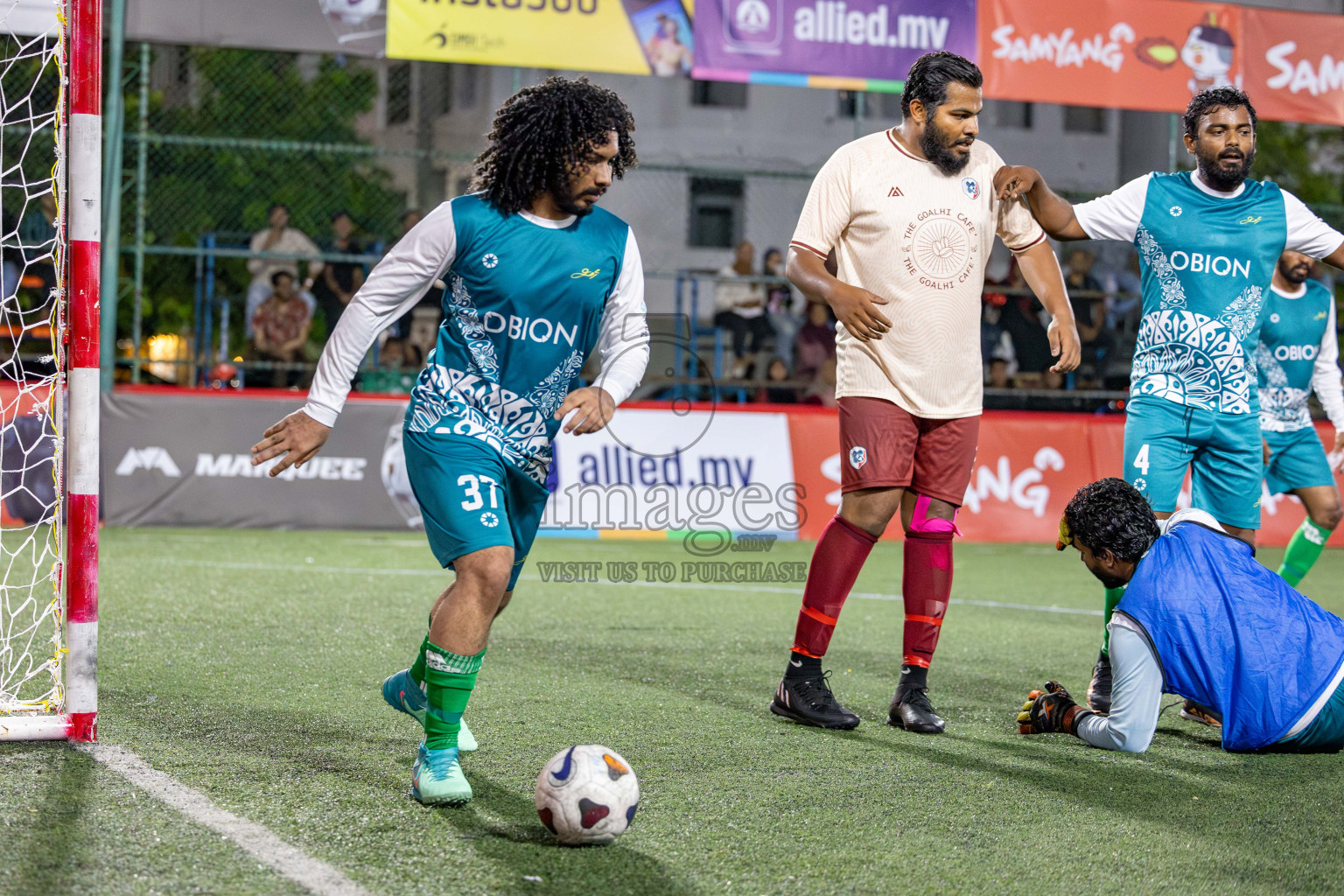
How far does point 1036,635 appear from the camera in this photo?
22.8ft

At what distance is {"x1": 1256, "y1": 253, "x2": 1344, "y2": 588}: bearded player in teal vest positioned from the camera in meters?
7.31

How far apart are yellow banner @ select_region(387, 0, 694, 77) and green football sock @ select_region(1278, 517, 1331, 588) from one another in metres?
7.05

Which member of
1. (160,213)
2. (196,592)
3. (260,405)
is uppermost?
(160,213)

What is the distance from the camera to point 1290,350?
25.6 feet

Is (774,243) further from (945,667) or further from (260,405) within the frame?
(945,667)

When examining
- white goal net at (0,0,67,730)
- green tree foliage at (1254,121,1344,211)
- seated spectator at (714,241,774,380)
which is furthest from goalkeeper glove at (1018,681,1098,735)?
green tree foliage at (1254,121,1344,211)

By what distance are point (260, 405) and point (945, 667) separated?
296 inches

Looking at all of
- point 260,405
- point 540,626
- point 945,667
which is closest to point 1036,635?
point 945,667

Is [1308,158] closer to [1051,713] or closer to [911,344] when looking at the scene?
[911,344]

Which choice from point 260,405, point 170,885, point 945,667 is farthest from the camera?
point 260,405

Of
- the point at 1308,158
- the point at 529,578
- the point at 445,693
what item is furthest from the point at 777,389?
the point at 1308,158

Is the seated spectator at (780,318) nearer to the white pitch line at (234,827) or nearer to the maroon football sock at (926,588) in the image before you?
the maroon football sock at (926,588)

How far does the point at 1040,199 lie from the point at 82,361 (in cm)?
319

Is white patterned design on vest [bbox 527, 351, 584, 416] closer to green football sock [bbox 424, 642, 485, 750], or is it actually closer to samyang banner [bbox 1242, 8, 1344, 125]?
green football sock [bbox 424, 642, 485, 750]
